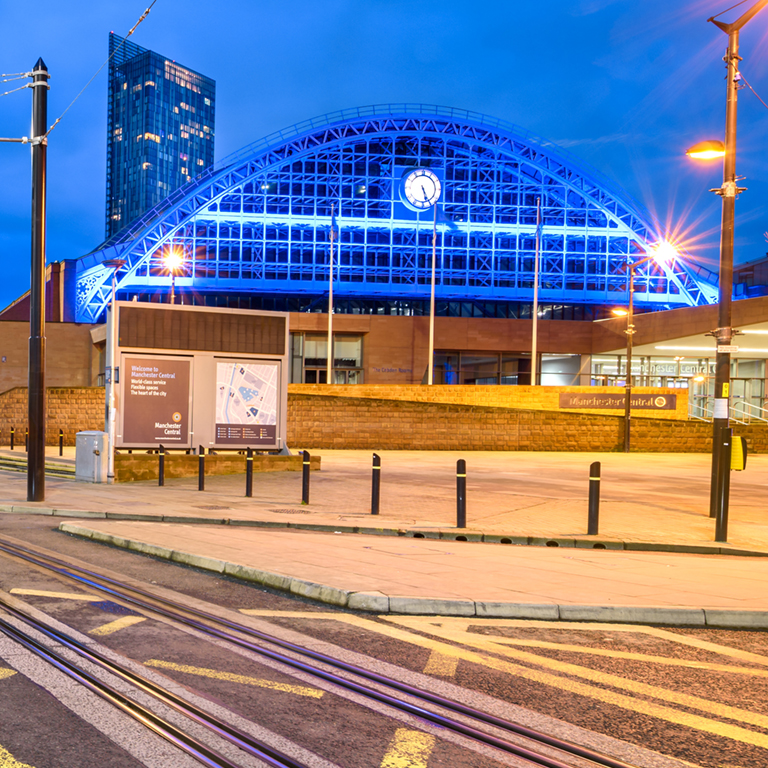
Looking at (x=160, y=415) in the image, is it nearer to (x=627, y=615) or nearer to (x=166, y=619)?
(x=166, y=619)

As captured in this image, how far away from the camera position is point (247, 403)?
2100 cm

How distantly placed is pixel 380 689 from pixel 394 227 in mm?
59887

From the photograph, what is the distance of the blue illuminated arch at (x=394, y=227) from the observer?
62.6 metres

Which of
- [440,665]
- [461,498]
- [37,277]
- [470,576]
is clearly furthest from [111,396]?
[440,665]

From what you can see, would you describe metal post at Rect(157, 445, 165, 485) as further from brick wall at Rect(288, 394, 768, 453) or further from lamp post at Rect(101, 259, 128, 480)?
brick wall at Rect(288, 394, 768, 453)

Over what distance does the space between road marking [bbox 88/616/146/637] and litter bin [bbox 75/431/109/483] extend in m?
12.8

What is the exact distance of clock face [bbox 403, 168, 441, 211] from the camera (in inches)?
2506

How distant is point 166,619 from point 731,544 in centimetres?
883

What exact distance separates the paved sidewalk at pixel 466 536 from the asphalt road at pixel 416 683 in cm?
36

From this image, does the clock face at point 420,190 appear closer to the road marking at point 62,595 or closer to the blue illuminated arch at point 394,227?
the blue illuminated arch at point 394,227

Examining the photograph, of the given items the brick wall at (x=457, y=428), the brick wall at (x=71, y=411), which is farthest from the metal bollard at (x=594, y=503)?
the brick wall at (x=71, y=411)

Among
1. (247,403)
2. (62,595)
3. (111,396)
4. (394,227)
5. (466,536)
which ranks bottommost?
(466,536)

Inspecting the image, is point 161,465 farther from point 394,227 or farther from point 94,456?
point 394,227

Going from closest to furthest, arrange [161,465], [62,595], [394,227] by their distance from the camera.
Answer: [62,595], [161,465], [394,227]
